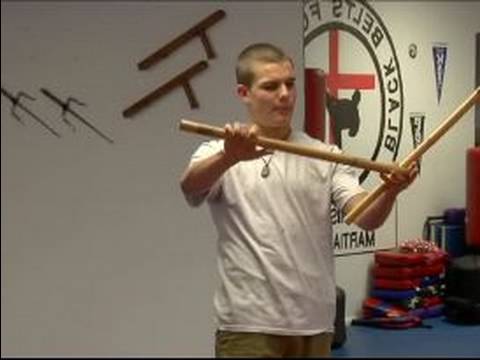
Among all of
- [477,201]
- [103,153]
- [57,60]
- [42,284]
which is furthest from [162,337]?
[477,201]

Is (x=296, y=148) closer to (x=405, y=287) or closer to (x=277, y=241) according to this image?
(x=277, y=241)

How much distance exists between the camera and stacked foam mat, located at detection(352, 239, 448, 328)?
4191 millimetres

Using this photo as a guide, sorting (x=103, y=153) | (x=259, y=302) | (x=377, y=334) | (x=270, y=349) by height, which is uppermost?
(x=103, y=153)

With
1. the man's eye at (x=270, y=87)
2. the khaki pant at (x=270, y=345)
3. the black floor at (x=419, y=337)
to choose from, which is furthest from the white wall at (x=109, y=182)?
the man's eye at (x=270, y=87)

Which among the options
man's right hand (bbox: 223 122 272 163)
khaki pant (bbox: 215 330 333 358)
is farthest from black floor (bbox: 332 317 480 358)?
man's right hand (bbox: 223 122 272 163)

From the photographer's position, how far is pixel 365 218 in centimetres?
189

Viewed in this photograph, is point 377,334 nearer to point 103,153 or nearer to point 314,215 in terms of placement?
point 103,153

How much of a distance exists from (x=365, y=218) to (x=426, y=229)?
9.67 ft

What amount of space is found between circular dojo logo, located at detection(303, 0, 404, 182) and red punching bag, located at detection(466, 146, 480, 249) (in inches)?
17.6

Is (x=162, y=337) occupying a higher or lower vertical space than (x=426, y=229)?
lower

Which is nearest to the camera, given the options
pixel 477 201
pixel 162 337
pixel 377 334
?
pixel 162 337

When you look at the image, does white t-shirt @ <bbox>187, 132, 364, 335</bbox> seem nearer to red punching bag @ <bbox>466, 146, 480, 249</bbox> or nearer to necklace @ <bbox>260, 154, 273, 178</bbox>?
necklace @ <bbox>260, 154, 273, 178</bbox>

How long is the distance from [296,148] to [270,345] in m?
0.52

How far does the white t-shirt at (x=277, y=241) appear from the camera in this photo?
73.7 inches
